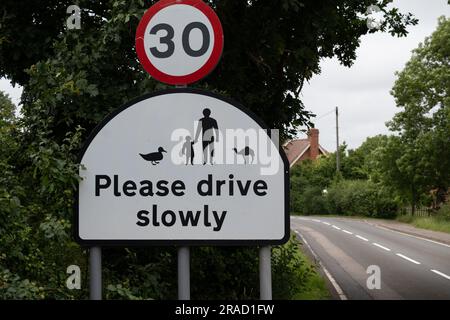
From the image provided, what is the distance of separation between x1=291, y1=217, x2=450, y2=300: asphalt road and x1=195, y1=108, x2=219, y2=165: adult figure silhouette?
6.14 meters

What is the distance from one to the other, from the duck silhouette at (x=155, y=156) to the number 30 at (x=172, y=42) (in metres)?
0.41

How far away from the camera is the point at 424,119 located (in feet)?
113

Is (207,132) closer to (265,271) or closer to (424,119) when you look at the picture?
(265,271)

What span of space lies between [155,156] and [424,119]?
34.4m

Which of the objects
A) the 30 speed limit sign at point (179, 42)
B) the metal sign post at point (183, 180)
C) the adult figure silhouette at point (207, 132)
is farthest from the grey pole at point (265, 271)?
the 30 speed limit sign at point (179, 42)

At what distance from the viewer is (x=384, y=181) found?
3881 cm

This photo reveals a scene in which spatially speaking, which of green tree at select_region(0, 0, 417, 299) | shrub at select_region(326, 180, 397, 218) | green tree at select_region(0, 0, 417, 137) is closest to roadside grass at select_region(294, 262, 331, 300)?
green tree at select_region(0, 0, 417, 299)

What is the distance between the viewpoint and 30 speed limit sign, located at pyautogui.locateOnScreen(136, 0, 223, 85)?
2434 mm

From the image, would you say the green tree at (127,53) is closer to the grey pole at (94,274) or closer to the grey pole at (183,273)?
the grey pole at (94,274)

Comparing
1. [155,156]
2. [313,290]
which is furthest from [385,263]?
[155,156]

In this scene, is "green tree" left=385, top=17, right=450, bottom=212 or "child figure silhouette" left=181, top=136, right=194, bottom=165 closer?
"child figure silhouette" left=181, top=136, right=194, bottom=165

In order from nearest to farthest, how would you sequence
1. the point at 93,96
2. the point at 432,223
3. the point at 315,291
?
the point at 93,96 → the point at 315,291 → the point at 432,223

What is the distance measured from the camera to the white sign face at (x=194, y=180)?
230cm

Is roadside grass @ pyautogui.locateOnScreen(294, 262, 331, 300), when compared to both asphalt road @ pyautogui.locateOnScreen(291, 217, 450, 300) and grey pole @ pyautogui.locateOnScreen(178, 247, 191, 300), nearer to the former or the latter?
asphalt road @ pyautogui.locateOnScreen(291, 217, 450, 300)
